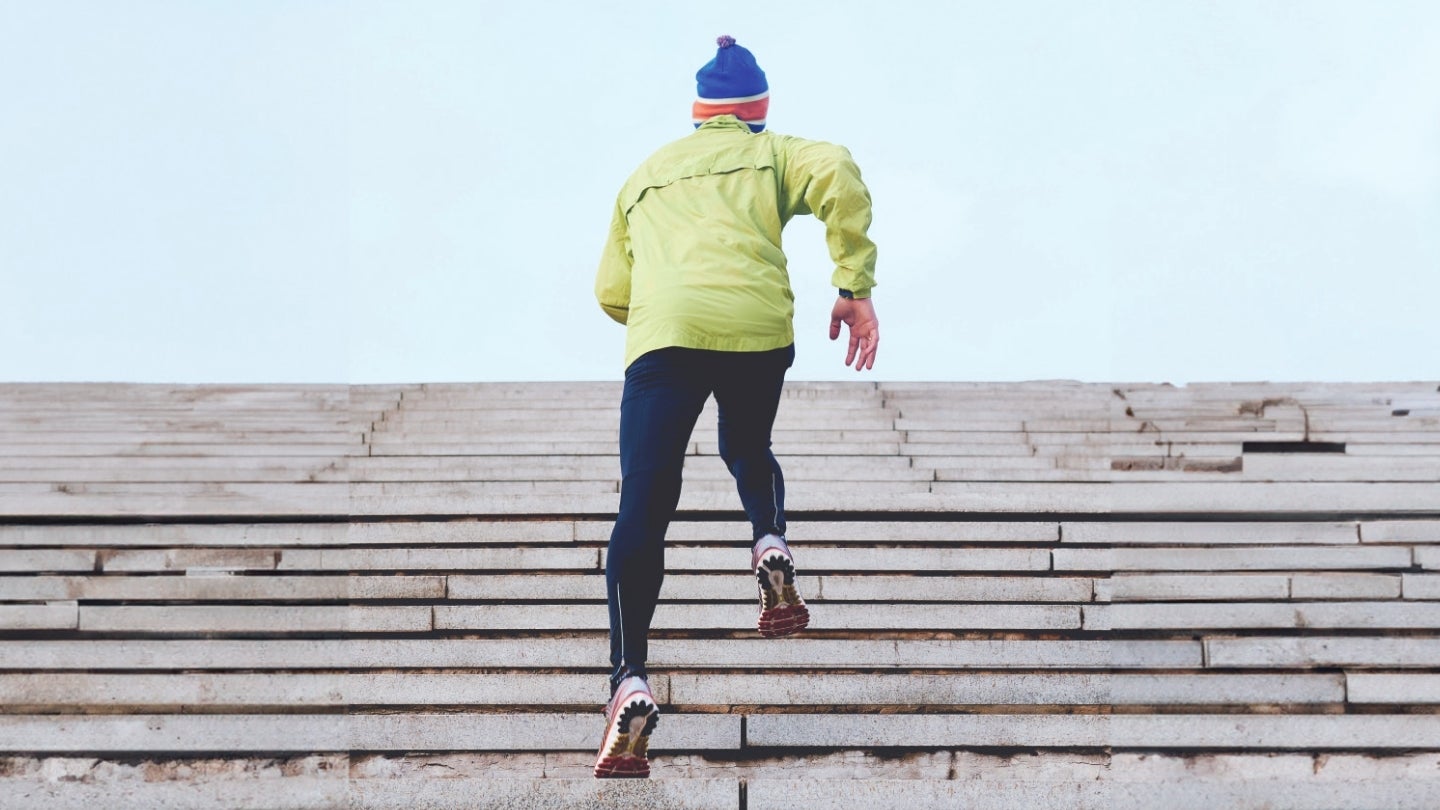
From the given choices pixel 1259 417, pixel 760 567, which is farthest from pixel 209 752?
pixel 1259 417

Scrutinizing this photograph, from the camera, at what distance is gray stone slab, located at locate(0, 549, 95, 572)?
4477mm

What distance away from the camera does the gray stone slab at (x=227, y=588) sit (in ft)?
13.8

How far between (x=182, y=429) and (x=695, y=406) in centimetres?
434

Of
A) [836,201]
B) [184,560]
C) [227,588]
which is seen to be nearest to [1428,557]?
[836,201]

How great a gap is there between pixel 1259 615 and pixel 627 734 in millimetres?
2123

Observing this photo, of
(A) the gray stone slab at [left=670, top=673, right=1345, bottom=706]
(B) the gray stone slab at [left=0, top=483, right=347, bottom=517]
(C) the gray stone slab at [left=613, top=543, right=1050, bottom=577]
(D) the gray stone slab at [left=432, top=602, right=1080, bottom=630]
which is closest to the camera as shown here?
(A) the gray stone slab at [left=670, top=673, right=1345, bottom=706]

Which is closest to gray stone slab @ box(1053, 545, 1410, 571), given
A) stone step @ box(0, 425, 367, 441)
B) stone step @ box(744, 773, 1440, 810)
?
stone step @ box(744, 773, 1440, 810)

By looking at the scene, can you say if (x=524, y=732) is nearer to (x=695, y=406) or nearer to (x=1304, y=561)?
(x=695, y=406)

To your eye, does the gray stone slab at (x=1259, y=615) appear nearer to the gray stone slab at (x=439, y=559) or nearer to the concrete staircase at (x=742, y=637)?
the concrete staircase at (x=742, y=637)

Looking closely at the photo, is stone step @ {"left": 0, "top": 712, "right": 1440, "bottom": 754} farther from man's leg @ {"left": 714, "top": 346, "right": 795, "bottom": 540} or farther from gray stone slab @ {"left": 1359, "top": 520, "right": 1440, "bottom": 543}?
gray stone slab @ {"left": 1359, "top": 520, "right": 1440, "bottom": 543}

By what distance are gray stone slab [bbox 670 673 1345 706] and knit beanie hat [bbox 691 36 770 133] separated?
151 cm

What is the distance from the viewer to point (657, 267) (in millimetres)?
3098

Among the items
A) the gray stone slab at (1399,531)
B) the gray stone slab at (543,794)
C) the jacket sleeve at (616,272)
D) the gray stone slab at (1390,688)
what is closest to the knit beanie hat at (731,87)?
the jacket sleeve at (616,272)

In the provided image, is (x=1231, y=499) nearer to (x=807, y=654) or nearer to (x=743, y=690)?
(x=807, y=654)
